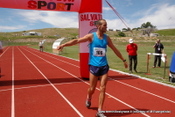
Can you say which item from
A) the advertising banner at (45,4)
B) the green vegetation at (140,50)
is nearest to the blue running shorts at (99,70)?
the advertising banner at (45,4)

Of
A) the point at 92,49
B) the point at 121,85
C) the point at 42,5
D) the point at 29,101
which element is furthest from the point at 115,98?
the point at 42,5

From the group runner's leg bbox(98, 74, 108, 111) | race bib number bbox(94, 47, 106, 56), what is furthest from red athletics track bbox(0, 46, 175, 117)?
race bib number bbox(94, 47, 106, 56)

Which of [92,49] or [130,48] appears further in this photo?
[130,48]

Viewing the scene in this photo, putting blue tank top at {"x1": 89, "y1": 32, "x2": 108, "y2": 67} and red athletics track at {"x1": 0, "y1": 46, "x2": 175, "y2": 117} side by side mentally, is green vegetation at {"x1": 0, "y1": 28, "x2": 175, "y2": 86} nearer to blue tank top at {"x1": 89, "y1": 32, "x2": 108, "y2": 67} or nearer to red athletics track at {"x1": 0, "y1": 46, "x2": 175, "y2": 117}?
red athletics track at {"x1": 0, "y1": 46, "x2": 175, "y2": 117}

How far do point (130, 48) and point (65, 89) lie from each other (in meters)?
4.94

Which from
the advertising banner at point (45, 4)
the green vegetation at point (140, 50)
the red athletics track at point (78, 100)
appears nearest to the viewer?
the red athletics track at point (78, 100)

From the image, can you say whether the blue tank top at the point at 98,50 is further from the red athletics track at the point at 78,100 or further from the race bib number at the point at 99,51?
the red athletics track at the point at 78,100

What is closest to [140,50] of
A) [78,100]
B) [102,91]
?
[78,100]

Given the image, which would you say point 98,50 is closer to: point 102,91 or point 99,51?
point 99,51

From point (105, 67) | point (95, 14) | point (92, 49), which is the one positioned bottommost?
point (105, 67)

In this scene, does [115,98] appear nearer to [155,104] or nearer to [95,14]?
[155,104]

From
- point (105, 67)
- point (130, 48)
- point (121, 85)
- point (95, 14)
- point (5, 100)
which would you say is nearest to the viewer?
point (105, 67)

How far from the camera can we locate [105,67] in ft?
13.1

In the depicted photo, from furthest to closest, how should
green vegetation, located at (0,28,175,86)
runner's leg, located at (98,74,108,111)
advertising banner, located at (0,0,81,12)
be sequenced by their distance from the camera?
green vegetation, located at (0,28,175,86)
advertising banner, located at (0,0,81,12)
runner's leg, located at (98,74,108,111)
